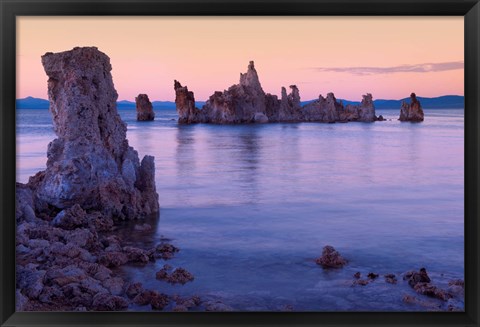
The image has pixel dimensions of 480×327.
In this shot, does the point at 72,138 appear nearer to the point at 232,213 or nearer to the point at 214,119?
the point at 232,213

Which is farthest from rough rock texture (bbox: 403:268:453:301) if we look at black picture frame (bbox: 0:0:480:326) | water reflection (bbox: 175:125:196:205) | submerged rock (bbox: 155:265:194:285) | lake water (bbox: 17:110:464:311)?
water reflection (bbox: 175:125:196:205)

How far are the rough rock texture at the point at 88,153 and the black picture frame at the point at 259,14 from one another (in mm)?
4521

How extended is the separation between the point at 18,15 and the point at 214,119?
45841 millimetres

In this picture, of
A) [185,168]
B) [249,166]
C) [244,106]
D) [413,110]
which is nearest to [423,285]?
[185,168]

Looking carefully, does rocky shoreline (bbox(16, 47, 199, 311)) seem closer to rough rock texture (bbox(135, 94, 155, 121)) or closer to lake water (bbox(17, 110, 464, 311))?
lake water (bbox(17, 110, 464, 311))

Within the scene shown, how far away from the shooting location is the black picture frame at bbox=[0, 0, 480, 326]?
3324 mm

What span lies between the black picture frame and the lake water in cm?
37

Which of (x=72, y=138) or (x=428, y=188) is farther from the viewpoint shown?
(x=428, y=188)

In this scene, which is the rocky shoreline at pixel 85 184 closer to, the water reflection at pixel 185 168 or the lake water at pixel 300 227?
the lake water at pixel 300 227

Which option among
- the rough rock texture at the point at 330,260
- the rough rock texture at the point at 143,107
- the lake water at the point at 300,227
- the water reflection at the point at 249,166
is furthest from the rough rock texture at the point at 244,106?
the rough rock texture at the point at 330,260

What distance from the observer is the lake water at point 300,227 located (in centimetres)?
570

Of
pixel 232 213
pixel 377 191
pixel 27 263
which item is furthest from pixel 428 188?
pixel 27 263

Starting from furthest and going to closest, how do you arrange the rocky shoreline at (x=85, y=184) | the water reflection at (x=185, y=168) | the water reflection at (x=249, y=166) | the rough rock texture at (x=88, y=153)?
1. the water reflection at (x=249, y=166)
2. the water reflection at (x=185, y=168)
3. the rough rock texture at (x=88, y=153)
4. the rocky shoreline at (x=85, y=184)

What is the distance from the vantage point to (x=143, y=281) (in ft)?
19.0
